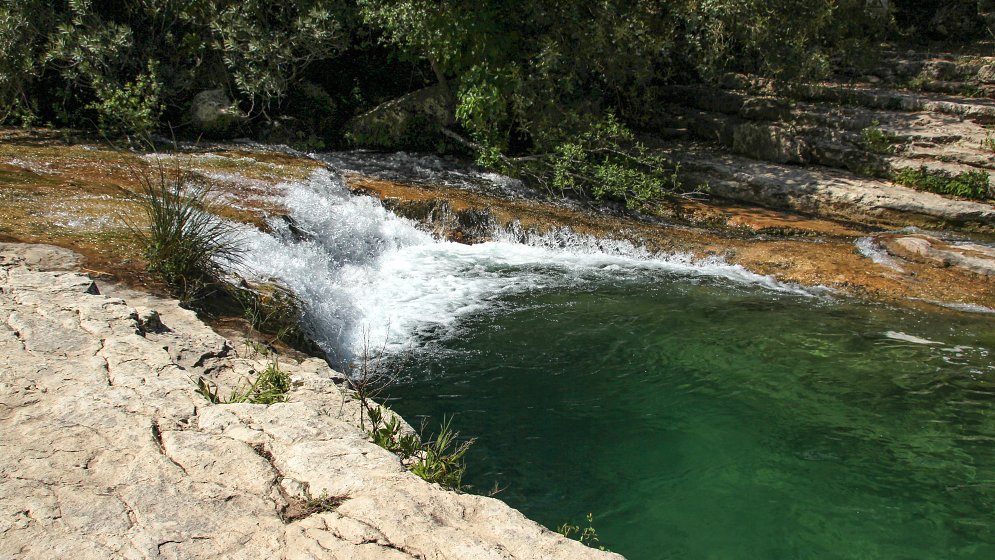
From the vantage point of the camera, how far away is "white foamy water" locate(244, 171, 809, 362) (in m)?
6.50

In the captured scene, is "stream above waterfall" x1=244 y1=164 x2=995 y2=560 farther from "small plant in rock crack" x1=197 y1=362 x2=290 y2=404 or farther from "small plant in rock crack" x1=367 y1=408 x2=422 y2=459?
"small plant in rock crack" x1=197 y1=362 x2=290 y2=404

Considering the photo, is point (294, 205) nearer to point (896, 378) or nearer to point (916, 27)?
point (896, 378)

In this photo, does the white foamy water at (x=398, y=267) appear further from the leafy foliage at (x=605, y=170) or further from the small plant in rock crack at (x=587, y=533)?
the small plant in rock crack at (x=587, y=533)

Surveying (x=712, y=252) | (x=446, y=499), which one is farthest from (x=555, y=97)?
(x=446, y=499)

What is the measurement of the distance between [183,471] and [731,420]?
3.62 meters

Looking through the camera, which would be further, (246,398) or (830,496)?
(830,496)

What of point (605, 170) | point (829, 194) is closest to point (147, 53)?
point (605, 170)

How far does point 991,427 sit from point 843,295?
8.83 feet

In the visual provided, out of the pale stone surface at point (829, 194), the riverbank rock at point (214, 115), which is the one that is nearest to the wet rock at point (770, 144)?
the pale stone surface at point (829, 194)

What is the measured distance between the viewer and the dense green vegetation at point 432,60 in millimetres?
10539

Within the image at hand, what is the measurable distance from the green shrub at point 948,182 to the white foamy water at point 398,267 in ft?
12.7

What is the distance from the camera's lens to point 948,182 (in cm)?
1040

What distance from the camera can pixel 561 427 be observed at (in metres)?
5.07

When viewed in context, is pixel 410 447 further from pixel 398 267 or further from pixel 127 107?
pixel 127 107
